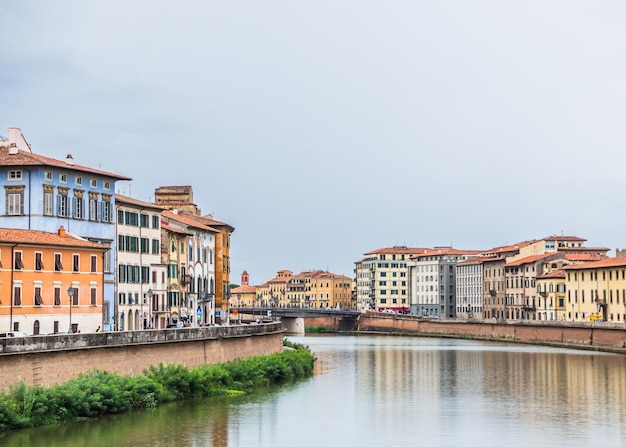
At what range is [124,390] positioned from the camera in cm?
5181

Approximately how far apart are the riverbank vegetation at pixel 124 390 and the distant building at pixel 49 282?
560cm

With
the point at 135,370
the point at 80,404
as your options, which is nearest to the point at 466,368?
the point at 135,370

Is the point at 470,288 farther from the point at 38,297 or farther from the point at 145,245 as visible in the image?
the point at 38,297

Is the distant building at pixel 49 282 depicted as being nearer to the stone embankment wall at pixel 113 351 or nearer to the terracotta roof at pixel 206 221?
the stone embankment wall at pixel 113 351

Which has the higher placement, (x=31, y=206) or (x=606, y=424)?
(x=31, y=206)

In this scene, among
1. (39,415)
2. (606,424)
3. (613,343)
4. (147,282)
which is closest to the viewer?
(39,415)

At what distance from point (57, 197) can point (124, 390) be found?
21.4 meters

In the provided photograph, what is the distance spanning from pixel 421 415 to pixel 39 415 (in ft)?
62.6

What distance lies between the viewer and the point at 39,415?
45.5 metres

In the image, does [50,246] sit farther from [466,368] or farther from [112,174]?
[466,368]

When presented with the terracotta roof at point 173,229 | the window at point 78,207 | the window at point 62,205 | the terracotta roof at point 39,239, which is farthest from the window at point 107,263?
the terracotta roof at point 173,229

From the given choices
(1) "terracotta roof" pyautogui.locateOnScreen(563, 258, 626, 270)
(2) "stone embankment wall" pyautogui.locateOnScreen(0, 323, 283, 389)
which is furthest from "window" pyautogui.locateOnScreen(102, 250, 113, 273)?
(1) "terracotta roof" pyautogui.locateOnScreen(563, 258, 626, 270)

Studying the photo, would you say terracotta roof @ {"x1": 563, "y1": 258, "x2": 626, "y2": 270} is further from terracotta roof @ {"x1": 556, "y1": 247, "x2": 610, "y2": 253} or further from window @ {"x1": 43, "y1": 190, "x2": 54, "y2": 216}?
window @ {"x1": 43, "y1": 190, "x2": 54, "y2": 216}

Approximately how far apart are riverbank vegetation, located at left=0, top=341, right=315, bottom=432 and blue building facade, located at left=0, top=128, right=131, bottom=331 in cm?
1089
